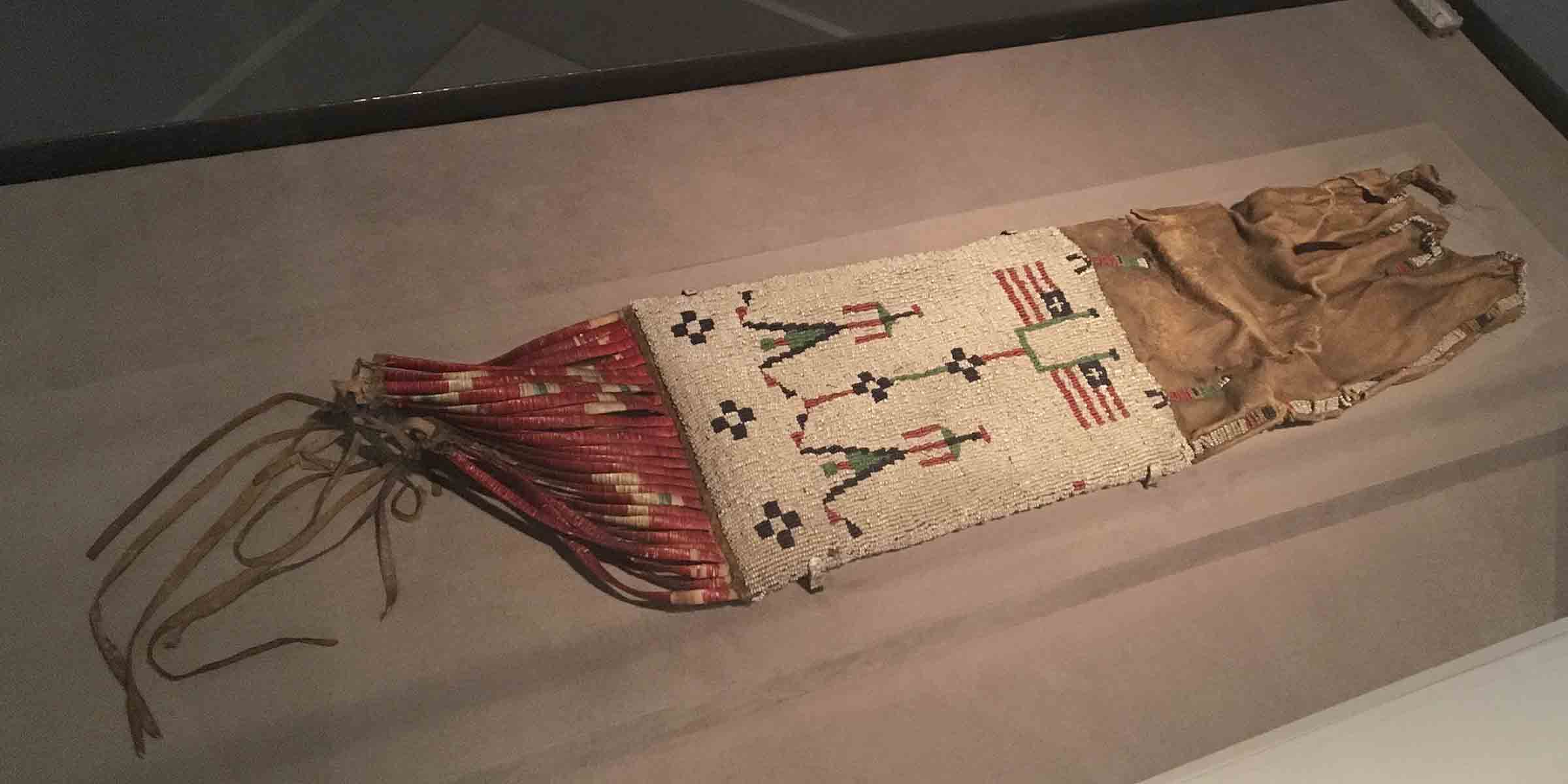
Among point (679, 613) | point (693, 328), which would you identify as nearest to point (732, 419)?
point (693, 328)

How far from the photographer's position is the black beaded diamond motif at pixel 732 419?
5.50 ft

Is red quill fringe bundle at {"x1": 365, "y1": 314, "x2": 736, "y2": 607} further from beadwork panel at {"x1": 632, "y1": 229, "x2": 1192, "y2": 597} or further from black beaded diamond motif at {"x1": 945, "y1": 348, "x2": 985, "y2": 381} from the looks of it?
black beaded diamond motif at {"x1": 945, "y1": 348, "x2": 985, "y2": 381}

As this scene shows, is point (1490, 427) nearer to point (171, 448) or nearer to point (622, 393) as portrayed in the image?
point (622, 393)

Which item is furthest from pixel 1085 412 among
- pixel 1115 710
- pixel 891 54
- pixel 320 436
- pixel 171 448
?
pixel 171 448

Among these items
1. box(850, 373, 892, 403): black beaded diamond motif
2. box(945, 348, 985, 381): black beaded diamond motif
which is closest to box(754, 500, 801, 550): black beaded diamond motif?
box(850, 373, 892, 403): black beaded diamond motif

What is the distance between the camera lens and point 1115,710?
159cm

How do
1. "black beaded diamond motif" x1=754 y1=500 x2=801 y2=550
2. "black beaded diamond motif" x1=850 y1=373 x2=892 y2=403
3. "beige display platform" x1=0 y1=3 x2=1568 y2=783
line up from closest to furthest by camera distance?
1. "beige display platform" x1=0 y1=3 x2=1568 y2=783
2. "black beaded diamond motif" x1=754 y1=500 x2=801 y2=550
3. "black beaded diamond motif" x1=850 y1=373 x2=892 y2=403

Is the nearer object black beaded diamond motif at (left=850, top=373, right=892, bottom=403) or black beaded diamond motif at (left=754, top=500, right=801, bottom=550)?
black beaded diamond motif at (left=754, top=500, right=801, bottom=550)

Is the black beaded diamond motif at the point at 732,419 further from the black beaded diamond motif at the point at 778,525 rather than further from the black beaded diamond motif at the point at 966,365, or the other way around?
the black beaded diamond motif at the point at 966,365

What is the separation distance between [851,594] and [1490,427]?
1.12 meters

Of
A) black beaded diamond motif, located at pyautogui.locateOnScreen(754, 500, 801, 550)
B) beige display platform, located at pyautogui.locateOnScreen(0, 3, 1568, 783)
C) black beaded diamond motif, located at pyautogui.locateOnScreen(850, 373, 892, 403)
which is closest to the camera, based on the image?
beige display platform, located at pyautogui.locateOnScreen(0, 3, 1568, 783)

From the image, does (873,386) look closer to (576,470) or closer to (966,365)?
(966,365)

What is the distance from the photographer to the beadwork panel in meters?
1.64

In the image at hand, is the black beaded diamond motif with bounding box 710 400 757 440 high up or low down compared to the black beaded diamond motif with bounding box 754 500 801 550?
up
